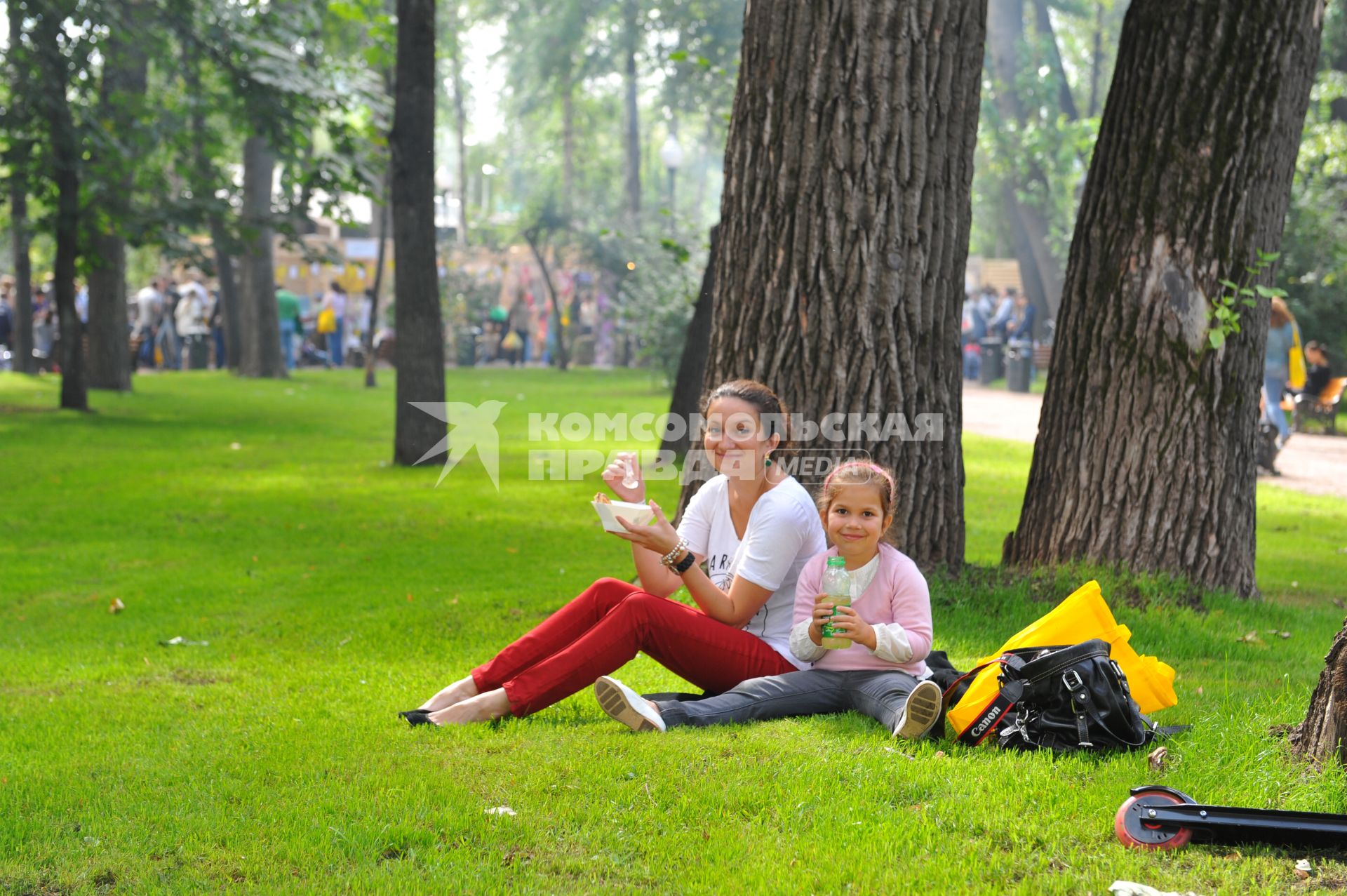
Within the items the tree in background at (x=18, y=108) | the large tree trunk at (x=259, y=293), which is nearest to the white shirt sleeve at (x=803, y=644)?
the tree in background at (x=18, y=108)

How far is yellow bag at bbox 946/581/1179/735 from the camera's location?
3984mm

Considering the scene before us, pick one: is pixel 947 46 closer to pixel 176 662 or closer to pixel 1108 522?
pixel 1108 522

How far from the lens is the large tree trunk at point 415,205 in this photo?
12484 millimetres

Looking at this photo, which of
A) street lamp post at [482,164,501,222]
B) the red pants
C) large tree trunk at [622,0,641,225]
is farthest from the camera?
street lamp post at [482,164,501,222]

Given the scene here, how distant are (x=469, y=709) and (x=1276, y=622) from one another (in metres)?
3.88

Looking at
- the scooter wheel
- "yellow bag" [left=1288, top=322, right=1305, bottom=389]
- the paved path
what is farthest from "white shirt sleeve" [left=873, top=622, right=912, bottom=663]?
"yellow bag" [left=1288, top=322, right=1305, bottom=389]

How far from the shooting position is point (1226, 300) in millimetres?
6145

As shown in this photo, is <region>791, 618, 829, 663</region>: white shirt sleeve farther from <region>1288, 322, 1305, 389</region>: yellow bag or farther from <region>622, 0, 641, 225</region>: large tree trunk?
<region>622, 0, 641, 225</region>: large tree trunk

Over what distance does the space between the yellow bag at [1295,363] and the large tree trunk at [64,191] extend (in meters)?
14.4

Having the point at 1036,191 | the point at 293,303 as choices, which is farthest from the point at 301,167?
the point at 1036,191

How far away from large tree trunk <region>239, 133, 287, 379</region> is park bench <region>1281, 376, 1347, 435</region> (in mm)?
17848

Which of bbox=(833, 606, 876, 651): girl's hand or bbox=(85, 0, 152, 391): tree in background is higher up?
bbox=(85, 0, 152, 391): tree in background

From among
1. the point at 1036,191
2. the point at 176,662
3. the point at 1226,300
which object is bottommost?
the point at 176,662

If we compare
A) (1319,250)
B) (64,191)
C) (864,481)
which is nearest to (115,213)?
(64,191)
